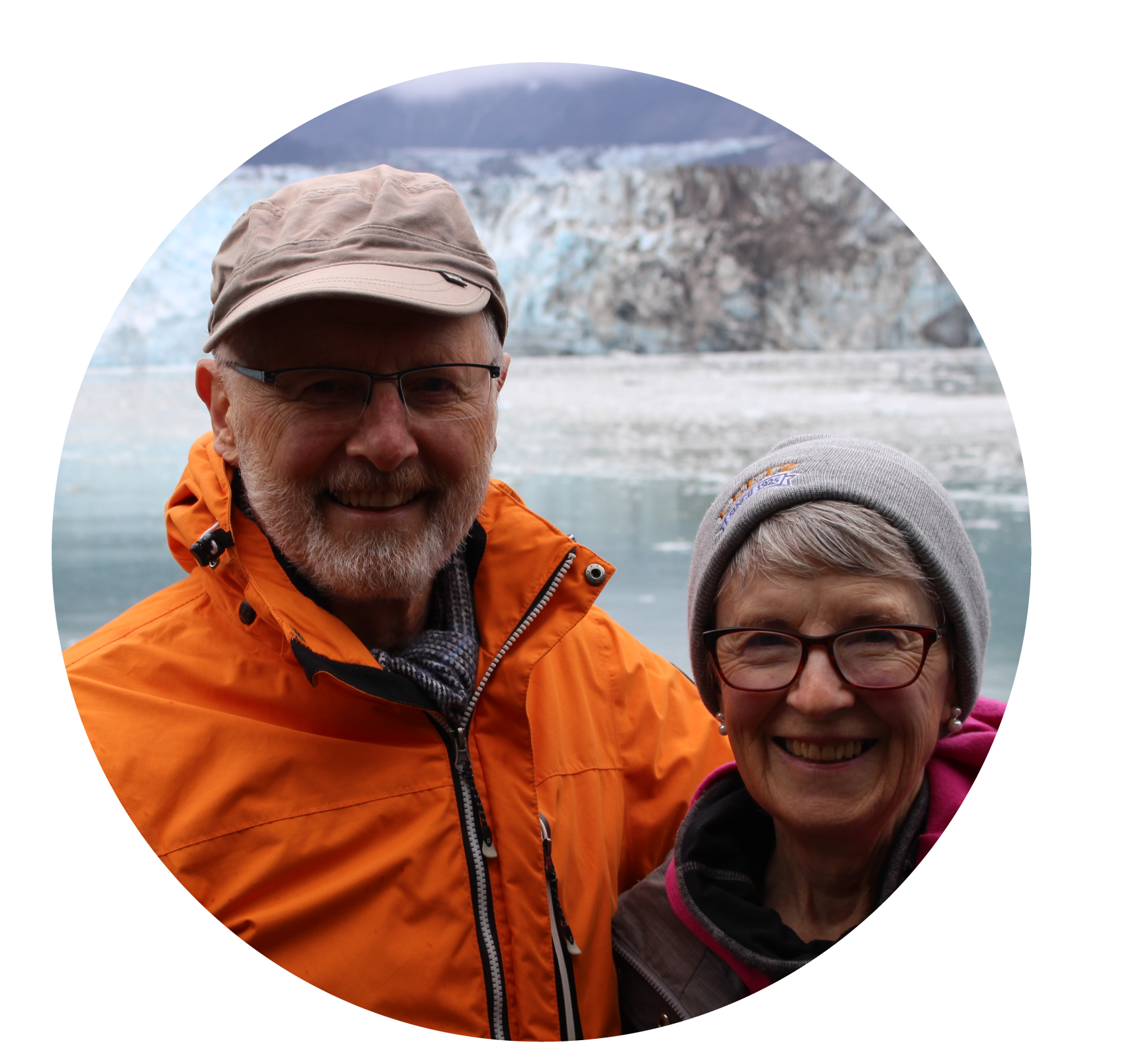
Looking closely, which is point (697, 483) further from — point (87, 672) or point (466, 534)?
point (87, 672)

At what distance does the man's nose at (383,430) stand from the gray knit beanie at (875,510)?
55cm

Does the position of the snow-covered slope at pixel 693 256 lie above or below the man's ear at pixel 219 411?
above

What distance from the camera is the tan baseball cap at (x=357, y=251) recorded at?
5.09 ft

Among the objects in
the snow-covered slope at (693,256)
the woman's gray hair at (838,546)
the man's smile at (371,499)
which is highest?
the snow-covered slope at (693,256)

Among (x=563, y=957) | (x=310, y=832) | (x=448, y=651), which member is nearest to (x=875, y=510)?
(x=448, y=651)

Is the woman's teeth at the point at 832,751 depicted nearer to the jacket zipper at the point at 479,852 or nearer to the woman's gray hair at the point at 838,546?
the woman's gray hair at the point at 838,546

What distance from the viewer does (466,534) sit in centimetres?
184

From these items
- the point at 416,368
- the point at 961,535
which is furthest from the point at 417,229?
the point at 961,535

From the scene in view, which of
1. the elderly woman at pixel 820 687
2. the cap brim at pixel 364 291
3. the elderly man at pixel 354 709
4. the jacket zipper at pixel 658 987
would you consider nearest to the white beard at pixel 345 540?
the elderly man at pixel 354 709

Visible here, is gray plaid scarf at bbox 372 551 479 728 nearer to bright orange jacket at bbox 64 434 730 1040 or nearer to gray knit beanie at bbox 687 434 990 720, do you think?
bright orange jacket at bbox 64 434 730 1040

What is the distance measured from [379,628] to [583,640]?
1.41 feet

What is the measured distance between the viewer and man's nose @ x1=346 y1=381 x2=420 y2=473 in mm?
1600

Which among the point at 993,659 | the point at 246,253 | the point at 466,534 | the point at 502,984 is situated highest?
the point at 246,253

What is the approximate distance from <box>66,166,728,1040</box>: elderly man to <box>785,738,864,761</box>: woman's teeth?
1.58 ft
